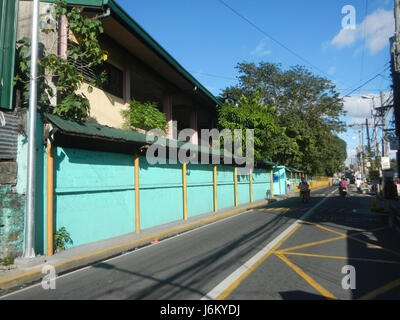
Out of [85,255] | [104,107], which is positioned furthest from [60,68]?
[85,255]

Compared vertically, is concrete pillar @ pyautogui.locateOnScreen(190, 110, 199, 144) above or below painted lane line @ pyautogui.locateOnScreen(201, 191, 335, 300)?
above

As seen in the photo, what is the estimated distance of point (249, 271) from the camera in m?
5.75

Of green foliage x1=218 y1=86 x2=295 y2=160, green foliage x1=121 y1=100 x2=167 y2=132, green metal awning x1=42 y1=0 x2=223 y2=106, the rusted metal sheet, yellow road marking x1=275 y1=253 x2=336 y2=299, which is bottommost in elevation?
yellow road marking x1=275 y1=253 x2=336 y2=299

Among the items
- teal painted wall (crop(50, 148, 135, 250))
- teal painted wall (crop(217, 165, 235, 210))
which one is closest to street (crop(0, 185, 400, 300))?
teal painted wall (crop(50, 148, 135, 250))

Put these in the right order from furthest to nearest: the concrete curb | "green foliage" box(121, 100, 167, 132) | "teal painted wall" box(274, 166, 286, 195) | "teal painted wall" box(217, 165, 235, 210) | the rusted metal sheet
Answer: "teal painted wall" box(274, 166, 286, 195)
"teal painted wall" box(217, 165, 235, 210)
"green foliage" box(121, 100, 167, 132)
the rusted metal sheet
the concrete curb

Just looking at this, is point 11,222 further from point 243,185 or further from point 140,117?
point 243,185

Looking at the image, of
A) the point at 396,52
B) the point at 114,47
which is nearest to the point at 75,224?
the point at 114,47

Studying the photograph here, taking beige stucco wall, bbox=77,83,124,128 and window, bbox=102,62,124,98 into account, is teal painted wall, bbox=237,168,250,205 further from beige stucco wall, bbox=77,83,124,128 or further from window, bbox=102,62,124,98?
beige stucco wall, bbox=77,83,124,128

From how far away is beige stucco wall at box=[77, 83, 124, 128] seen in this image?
10.0 meters

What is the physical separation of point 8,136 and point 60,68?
80.5 inches

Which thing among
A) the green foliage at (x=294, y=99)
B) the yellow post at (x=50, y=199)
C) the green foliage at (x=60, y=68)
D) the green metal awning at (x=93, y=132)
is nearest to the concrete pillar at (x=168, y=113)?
the green metal awning at (x=93, y=132)

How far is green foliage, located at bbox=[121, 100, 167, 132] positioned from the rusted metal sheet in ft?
15.6

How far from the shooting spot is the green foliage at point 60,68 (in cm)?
749
